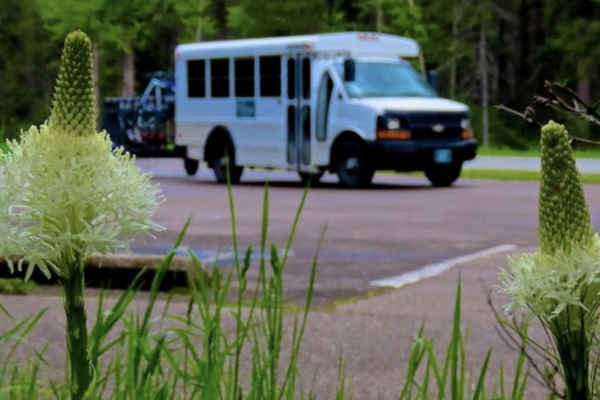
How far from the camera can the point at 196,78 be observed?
27.2 meters

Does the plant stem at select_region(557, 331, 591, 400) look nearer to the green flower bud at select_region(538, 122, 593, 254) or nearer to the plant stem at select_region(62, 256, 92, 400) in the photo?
the green flower bud at select_region(538, 122, 593, 254)

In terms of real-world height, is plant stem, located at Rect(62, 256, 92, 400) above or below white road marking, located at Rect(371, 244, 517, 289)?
above

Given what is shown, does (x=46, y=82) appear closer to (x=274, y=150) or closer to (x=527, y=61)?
(x=527, y=61)

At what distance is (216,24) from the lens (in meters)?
62.5

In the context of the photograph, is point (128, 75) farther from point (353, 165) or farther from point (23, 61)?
point (353, 165)

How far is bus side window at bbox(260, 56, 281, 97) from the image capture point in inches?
971

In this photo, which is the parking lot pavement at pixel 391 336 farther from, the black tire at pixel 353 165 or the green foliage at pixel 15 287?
the black tire at pixel 353 165

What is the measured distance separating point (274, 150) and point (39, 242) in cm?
2247

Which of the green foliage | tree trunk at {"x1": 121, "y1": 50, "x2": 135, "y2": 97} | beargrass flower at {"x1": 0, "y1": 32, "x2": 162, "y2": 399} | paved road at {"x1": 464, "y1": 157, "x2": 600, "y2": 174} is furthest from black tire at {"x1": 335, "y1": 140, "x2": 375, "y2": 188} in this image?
tree trunk at {"x1": 121, "y1": 50, "x2": 135, "y2": 97}

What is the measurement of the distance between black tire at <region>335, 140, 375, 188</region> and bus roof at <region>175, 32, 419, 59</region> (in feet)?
6.58

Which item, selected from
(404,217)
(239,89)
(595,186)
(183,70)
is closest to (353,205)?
(404,217)

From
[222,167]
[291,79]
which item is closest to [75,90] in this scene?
[291,79]

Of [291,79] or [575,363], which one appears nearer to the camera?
[575,363]

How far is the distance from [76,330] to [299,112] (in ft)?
73.2
